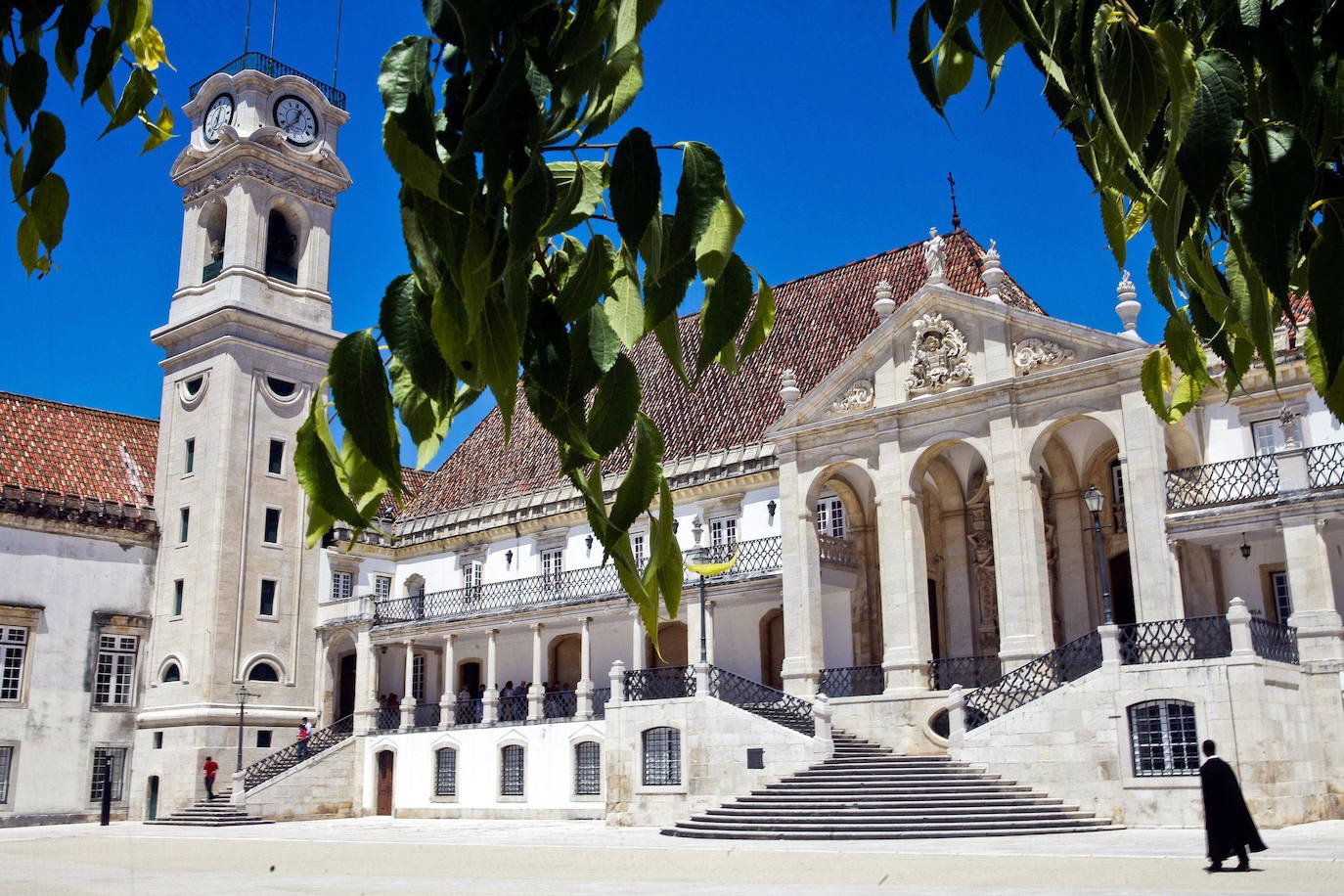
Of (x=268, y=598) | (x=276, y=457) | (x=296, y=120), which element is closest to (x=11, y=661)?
(x=268, y=598)

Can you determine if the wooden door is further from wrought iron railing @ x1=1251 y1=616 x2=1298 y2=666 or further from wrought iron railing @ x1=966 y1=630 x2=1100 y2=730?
wrought iron railing @ x1=1251 y1=616 x2=1298 y2=666

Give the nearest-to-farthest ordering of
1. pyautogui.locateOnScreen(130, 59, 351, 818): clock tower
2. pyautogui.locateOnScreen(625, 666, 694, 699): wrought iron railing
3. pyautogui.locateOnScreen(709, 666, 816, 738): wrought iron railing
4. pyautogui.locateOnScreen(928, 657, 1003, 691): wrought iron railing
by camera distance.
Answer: pyautogui.locateOnScreen(928, 657, 1003, 691): wrought iron railing
pyautogui.locateOnScreen(709, 666, 816, 738): wrought iron railing
pyautogui.locateOnScreen(625, 666, 694, 699): wrought iron railing
pyautogui.locateOnScreen(130, 59, 351, 818): clock tower

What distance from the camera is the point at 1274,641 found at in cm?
2158

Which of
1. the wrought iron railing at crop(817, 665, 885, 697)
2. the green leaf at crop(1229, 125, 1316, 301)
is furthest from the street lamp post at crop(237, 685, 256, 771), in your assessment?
the green leaf at crop(1229, 125, 1316, 301)

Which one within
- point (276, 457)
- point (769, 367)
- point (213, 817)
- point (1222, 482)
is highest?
point (769, 367)

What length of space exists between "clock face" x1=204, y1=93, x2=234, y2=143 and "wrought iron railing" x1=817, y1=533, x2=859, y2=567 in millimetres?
24450

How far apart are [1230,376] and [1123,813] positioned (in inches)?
787

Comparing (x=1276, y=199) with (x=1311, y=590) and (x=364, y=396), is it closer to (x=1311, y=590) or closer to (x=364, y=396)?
(x=364, y=396)

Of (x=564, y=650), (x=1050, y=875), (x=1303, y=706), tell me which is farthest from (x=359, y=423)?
(x=564, y=650)

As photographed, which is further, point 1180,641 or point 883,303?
point 883,303

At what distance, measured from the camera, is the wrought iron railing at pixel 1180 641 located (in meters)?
21.4

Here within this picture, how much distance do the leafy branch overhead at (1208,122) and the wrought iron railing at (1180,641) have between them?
2055 centimetres

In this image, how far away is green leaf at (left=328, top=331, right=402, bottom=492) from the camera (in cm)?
166

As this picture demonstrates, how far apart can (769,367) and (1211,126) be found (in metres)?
36.4
